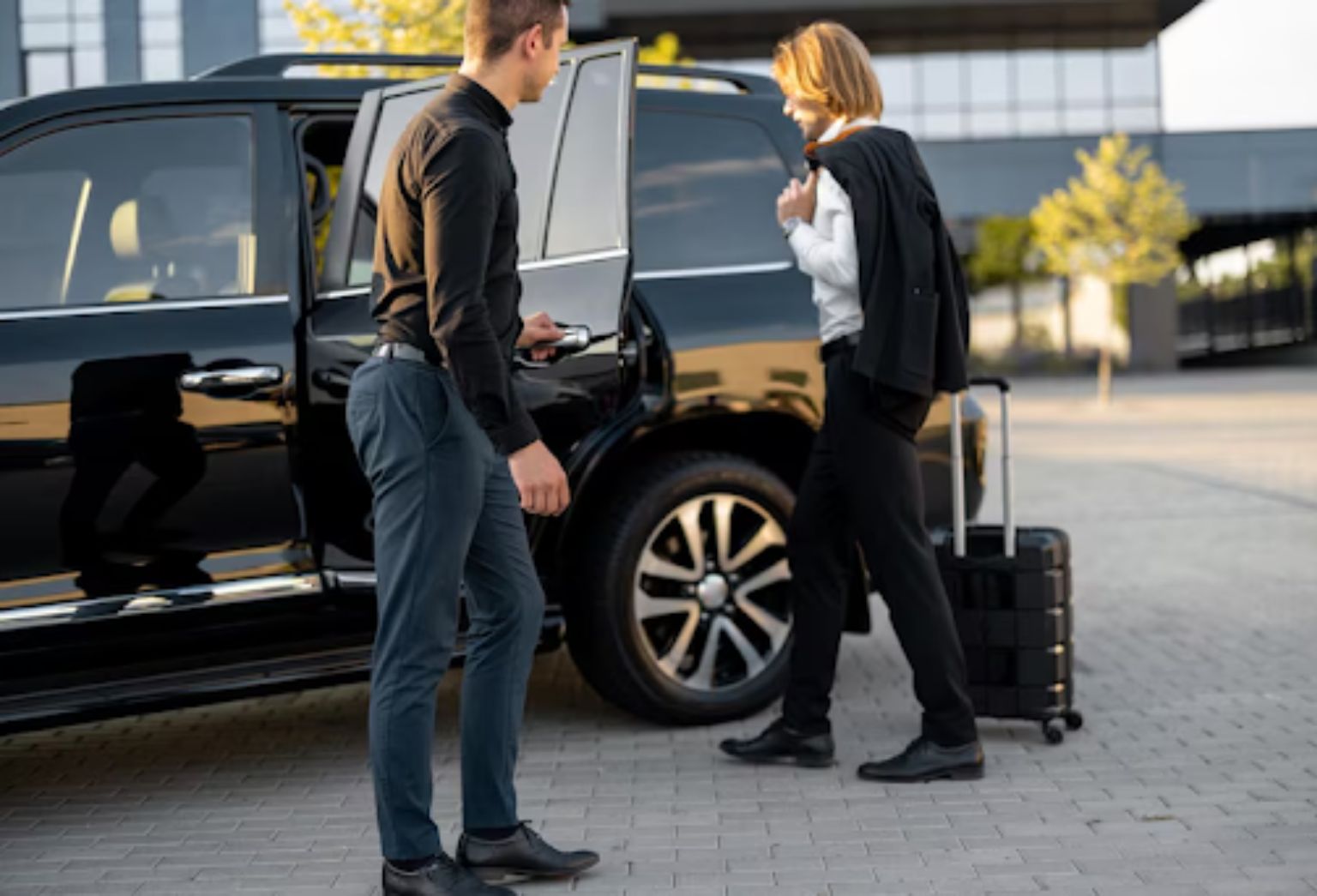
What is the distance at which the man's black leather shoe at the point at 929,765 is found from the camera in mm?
4762

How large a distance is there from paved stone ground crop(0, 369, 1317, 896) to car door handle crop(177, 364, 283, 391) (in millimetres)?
1138

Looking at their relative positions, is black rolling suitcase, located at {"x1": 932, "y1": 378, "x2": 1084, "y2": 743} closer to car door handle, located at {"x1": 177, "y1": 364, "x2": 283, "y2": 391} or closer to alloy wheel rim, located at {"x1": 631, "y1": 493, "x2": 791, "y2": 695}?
alloy wheel rim, located at {"x1": 631, "y1": 493, "x2": 791, "y2": 695}

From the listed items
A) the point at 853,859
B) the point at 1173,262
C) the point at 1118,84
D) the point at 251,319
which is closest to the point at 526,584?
the point at 853,859

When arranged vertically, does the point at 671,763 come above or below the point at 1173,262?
below

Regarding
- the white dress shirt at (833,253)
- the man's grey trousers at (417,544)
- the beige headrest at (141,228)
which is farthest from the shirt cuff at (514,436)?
the beige headrest at (141,228)

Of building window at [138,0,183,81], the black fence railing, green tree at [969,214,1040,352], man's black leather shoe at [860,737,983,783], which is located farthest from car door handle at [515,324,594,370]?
the black fence railing

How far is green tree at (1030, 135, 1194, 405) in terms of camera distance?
122ft

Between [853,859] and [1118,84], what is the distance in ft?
145

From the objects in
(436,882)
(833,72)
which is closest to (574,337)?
(833,72)

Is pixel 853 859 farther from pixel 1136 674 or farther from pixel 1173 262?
pixel 1173 262

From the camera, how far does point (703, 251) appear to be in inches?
215

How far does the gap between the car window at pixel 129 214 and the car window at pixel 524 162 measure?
32cm

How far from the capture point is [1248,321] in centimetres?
5712

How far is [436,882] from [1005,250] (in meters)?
43.9
